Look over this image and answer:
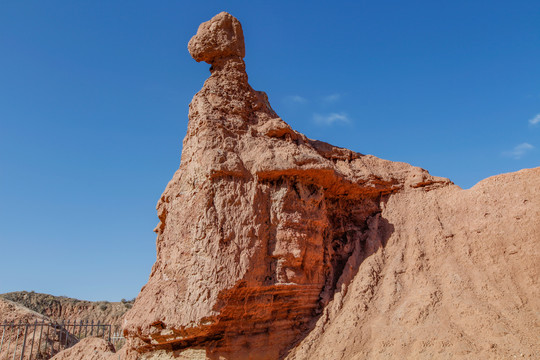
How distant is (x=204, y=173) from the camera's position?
7.78 meters

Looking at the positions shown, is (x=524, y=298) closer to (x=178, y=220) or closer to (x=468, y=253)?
(x=468, y=253)

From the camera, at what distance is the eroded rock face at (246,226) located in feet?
23.6

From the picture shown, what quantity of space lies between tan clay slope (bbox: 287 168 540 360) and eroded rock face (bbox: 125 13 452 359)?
43 centimetres

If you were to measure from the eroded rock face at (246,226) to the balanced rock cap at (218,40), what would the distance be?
0.03m

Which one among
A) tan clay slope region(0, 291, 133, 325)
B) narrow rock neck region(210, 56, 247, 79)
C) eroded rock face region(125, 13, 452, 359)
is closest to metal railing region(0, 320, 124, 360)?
eroded rock face region(125, 13, 452, 359)

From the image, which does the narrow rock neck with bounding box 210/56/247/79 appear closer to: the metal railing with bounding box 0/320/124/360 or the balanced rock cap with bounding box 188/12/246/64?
the balanced rock cap with bounding box 188/12/246/64

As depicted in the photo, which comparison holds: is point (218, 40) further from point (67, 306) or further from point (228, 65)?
point (67, 306)

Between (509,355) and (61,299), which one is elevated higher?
(61,299)

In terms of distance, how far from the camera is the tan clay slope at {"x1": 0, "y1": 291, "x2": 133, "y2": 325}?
92.9ft

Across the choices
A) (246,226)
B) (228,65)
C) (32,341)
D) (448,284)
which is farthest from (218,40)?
(32,341)

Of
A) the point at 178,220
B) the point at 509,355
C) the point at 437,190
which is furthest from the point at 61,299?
the point at 509,355

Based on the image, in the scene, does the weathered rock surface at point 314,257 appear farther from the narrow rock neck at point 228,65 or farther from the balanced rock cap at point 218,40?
the balanced rock cap at point 218,40

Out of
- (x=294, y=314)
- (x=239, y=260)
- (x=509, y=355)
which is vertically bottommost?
(x=509, y=355)

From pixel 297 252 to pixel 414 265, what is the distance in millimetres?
2271
